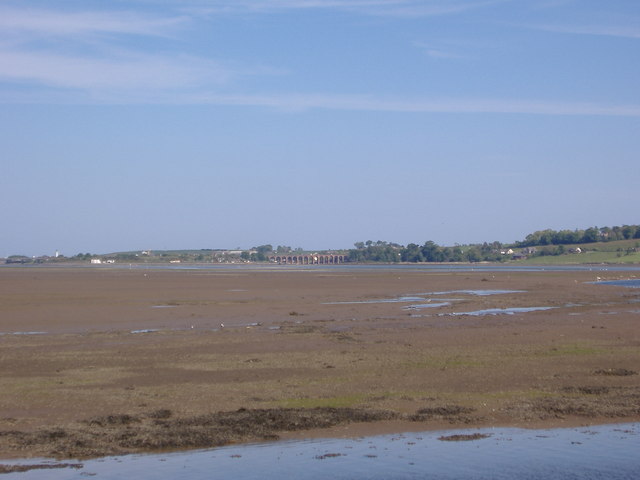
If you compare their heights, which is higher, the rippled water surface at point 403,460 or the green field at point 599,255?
the green field at point 599,255

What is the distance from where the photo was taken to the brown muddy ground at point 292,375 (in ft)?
38.1

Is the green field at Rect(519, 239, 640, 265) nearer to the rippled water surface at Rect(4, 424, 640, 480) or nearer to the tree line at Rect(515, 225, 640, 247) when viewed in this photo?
the tree line at Rect(515, 225, 640, 247)

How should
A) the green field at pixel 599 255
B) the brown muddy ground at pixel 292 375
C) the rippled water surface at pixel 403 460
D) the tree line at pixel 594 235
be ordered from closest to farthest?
the rippled water surface at pixel 403 460 → the brown muddy ground at pixel 292 375 → the green field at pixel 599 255 → the tree line at pixel 594 235

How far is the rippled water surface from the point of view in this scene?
9562mm

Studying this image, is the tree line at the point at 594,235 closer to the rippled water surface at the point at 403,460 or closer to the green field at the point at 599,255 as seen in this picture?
the green field at the point at 599,255

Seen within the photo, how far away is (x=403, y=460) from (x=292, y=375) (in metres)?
6.00

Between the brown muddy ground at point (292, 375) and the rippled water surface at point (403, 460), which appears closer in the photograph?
the rippled water surface at point (403, 460)

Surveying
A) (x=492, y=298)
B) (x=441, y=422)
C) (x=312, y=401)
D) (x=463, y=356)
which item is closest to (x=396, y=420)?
(x=441, y=422)

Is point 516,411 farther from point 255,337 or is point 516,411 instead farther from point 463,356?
point 255,337

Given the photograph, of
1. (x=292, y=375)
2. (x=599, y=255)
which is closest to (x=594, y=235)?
(x=599, y=255)

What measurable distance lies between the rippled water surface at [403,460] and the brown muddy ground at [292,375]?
1.74ft

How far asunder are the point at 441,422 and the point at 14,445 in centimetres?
624

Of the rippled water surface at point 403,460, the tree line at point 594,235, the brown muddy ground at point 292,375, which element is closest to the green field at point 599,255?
the tree line at point 594,235

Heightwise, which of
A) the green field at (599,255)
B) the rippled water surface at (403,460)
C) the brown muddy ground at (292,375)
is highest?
the green field at (599,255)
